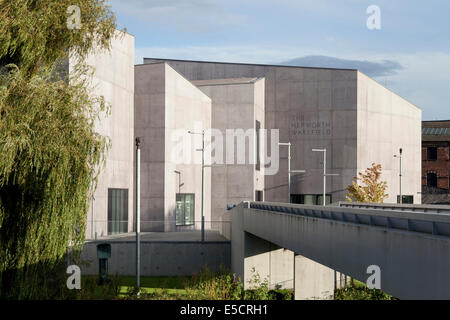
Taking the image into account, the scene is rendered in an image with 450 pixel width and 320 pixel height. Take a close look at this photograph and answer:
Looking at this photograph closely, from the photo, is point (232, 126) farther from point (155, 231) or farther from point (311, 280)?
point (311, 280)

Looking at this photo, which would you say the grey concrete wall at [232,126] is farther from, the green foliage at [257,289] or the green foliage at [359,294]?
the green foliage at [257,289]

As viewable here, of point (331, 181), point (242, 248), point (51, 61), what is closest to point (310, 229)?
point (51, 61)

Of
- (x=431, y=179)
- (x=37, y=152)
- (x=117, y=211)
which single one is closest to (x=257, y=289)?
(x=117, y=211)

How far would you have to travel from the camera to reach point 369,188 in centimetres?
4925

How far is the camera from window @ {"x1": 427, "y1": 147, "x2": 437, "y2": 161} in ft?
245

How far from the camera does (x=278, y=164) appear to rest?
53.7 m

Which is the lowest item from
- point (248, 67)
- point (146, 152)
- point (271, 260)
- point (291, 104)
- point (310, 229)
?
point (271, 260)

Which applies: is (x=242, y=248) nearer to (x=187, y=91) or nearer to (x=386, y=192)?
(x=187, y=91)

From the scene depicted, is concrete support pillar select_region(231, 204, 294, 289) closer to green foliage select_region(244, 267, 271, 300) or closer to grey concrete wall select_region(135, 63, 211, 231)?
green foliage select_region(244, 267, 271, 300)

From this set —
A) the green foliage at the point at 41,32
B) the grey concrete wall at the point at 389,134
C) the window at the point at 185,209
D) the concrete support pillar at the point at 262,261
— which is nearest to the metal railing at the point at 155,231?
the window at the point at 185,209

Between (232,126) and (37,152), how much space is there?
111 ft

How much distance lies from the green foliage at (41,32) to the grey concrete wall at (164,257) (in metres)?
17.7
